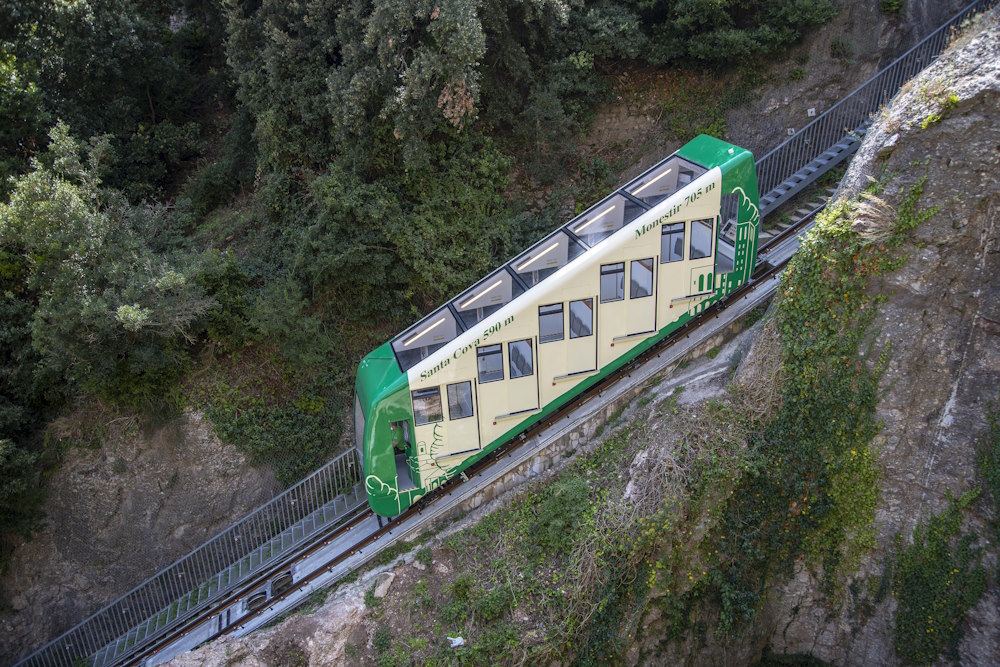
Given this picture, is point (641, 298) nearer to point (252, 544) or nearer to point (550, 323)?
point (550, 323)

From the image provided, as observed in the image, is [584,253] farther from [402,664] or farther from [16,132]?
[16,132]

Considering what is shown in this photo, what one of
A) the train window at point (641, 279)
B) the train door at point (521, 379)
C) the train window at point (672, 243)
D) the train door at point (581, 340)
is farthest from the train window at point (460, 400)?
the train window at point (672, 243)

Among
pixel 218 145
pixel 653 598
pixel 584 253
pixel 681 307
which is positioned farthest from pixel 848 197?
pixel 218 145

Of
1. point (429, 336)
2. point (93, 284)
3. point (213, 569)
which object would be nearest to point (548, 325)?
point (429, 336)

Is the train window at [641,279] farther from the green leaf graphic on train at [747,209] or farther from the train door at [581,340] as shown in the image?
the green leaf graphic on train at [747,209]

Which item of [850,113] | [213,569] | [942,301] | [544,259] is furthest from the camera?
[850,113]

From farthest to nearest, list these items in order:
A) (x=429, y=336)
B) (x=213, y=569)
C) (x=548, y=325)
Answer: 1. (x=213, y=569)
2. (x=429, y=336)
3. (x=548, y=325)

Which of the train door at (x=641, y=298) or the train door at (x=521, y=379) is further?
the train door at (x=641, y=298)
